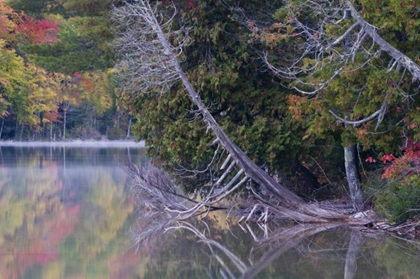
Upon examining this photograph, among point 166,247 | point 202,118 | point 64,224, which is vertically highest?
point 166,247

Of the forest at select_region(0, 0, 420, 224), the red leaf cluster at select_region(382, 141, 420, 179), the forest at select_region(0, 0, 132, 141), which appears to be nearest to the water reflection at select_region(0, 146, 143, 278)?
the forest at select_region(0, 0, 420, 224)

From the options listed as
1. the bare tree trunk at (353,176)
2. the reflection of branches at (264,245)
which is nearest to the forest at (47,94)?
the bare tree trunk at (353,176)

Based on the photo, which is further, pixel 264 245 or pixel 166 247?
pixel 264 245

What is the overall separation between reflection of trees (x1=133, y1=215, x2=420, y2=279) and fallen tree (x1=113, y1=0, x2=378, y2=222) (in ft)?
1.69

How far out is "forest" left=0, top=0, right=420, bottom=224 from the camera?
1562cm

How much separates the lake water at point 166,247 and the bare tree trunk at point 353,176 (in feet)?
3.61

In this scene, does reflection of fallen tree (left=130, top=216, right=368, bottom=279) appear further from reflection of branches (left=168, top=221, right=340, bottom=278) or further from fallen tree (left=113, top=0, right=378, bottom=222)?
fallen tree (left=113, top=0, right=378, bottom=222)

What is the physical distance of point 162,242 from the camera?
15.3m

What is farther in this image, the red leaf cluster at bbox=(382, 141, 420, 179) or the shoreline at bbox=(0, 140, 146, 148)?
the shoreline at bbox=(0, 140, 146, 148)

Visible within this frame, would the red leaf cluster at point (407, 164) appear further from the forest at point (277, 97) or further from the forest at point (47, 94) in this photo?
the forest at point (47, 94)

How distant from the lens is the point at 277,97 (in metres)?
18.8

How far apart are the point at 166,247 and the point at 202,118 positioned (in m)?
4.78

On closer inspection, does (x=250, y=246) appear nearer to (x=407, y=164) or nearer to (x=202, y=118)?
(x=407, y=164)

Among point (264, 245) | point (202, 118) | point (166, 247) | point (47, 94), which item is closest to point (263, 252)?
point (264, 245)
